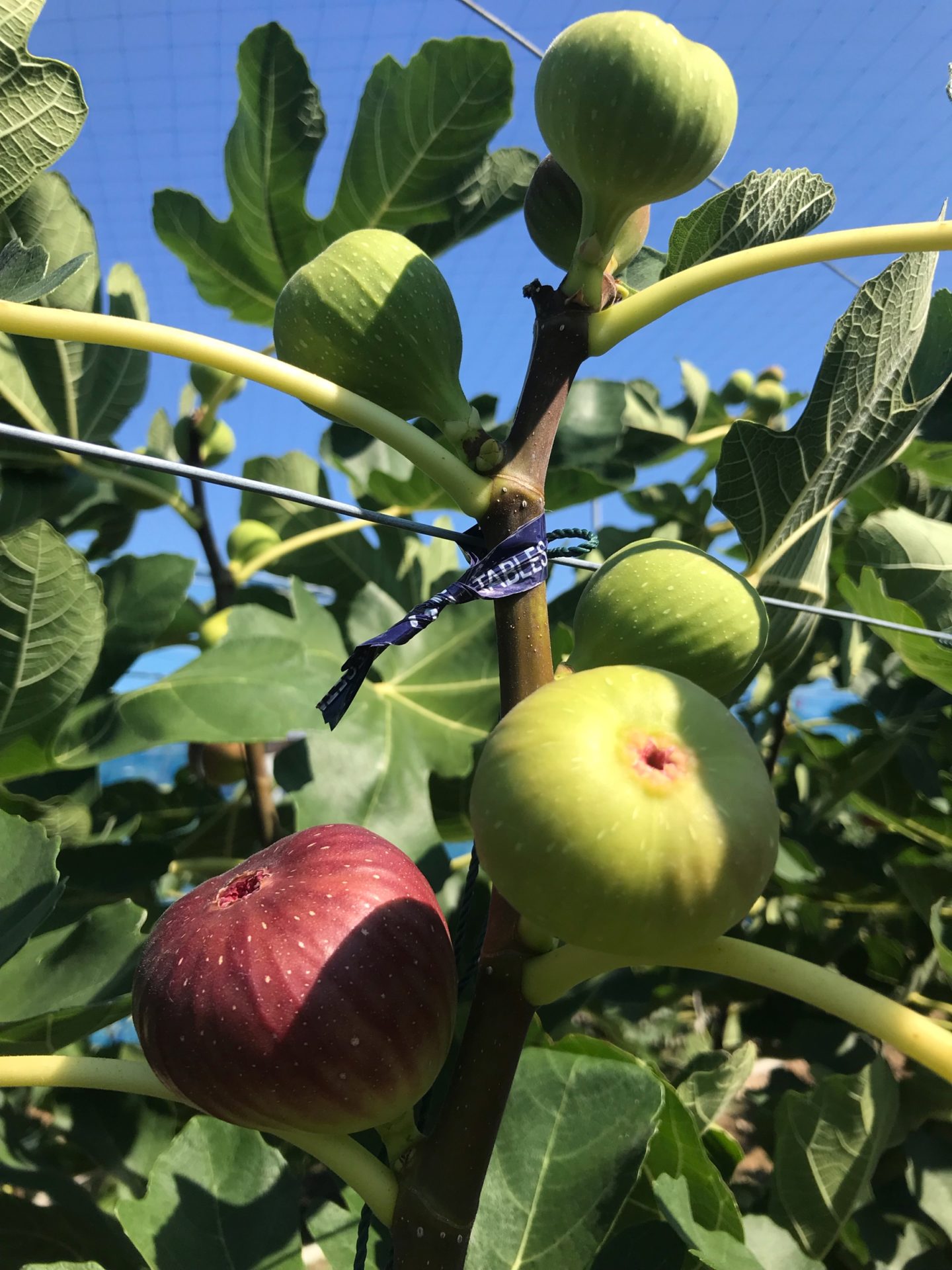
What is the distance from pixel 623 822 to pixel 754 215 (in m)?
0.50

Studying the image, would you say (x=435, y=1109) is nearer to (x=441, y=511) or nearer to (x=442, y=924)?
(x=442, y=924)

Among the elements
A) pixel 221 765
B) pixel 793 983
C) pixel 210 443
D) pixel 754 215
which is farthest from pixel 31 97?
pixel 221 765

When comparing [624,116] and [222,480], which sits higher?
[624,116]

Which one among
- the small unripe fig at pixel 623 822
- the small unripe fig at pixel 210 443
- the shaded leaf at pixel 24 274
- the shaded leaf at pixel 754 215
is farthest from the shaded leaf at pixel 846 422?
the small unripe fig at pixel 210 443

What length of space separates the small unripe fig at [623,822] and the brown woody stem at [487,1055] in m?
0.12

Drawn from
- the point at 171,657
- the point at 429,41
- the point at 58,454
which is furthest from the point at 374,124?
the point at 171,657

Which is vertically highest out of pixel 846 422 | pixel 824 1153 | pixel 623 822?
pixel 846 422

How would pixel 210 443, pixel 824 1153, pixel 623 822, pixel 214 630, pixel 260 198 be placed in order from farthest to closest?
1. pixel 210 443
2. pixel 214 630
3. pixel 260 198
4. pixel 824 1153
5. pixel 623 822

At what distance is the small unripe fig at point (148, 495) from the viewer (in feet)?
4.84

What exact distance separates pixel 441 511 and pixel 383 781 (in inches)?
26.1

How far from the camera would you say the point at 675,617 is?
612mm

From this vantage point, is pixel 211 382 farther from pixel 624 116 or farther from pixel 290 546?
pixel 624 116

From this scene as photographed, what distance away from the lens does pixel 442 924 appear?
61 cm

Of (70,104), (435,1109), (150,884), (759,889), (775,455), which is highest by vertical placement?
(70,104)
